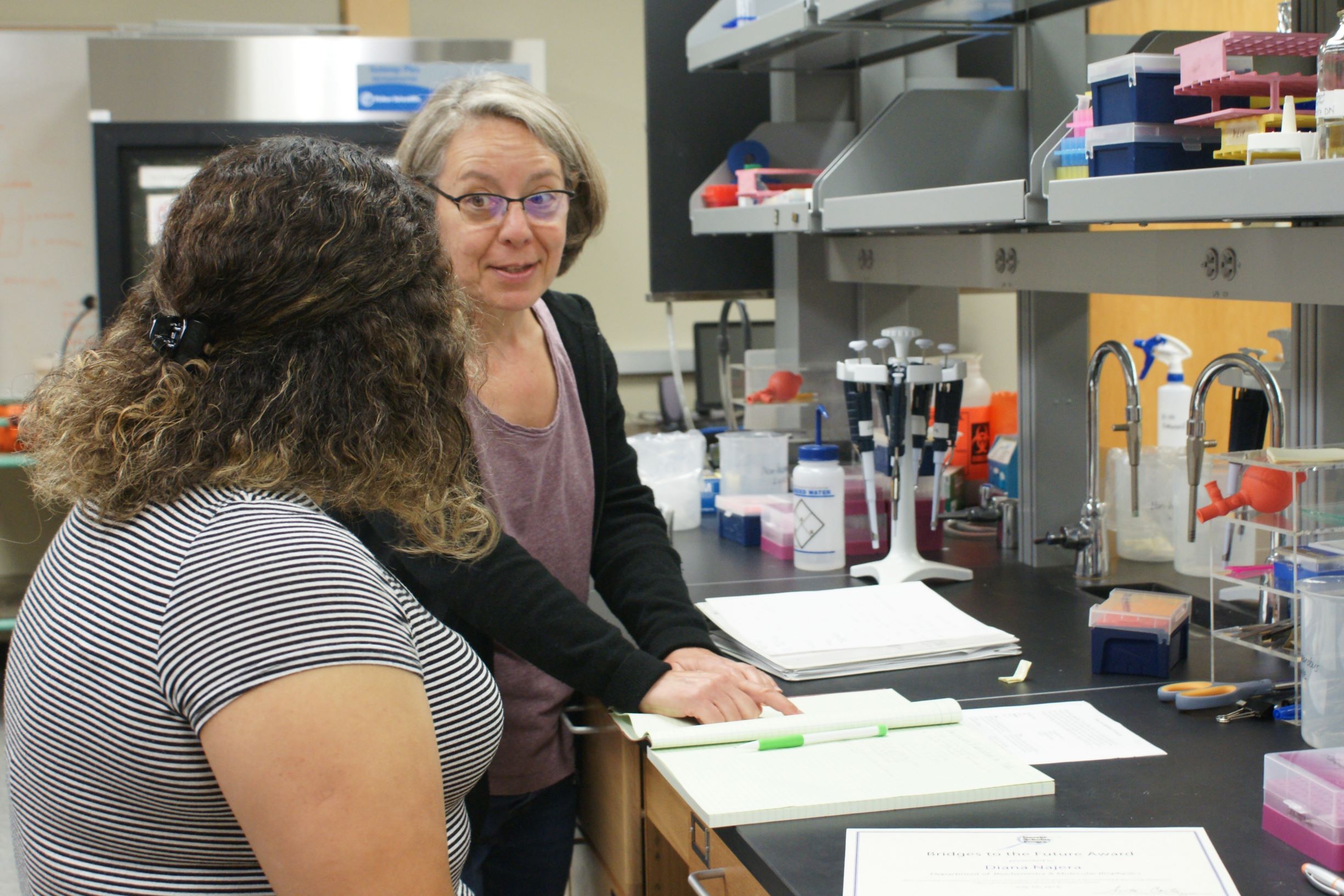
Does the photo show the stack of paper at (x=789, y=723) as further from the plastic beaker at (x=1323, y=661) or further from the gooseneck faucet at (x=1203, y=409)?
the gooseneck faucet at (x=1203, y=409)

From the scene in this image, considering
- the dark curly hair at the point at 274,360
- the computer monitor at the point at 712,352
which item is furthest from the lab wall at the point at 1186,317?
the dark curly hair at the point at 274,360

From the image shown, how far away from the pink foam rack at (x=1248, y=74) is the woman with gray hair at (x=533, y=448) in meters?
0.77

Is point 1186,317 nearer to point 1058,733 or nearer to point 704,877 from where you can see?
point 1058,733

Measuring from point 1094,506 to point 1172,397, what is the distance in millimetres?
498

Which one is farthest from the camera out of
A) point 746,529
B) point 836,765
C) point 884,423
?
point 746,529

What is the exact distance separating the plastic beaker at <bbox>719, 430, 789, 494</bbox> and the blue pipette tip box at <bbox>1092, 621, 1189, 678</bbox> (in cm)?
105

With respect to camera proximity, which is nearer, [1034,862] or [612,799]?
[1034,862]

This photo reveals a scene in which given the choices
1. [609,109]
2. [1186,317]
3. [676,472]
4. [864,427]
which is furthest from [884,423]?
[609,109]

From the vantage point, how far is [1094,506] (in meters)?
2.00

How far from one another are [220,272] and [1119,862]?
0.82 m

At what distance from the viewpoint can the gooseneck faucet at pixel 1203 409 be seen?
5.08 ft

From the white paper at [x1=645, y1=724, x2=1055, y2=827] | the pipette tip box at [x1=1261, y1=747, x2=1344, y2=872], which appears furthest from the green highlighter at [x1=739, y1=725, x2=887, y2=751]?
the pipette tip box at [x1=1261, y1=747, x2=1344, y2=872]

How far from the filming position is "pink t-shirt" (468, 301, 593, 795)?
1.56m

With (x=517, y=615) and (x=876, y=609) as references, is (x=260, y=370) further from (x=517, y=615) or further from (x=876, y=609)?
(x=876, y=609)
